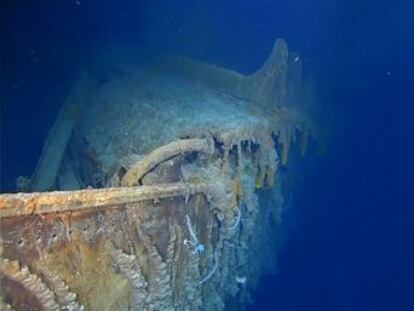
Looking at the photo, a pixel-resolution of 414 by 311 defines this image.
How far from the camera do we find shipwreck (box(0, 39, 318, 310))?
193cm

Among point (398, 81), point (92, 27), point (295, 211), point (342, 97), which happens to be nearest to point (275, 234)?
point (295, 211)

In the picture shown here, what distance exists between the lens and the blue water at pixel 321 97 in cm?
809

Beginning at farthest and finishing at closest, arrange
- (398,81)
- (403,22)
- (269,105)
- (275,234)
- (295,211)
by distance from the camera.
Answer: (403,22) < (398,81) < (295,211) < (275,234) < (269,105)

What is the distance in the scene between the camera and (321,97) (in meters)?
11.4

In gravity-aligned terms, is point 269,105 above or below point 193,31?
below

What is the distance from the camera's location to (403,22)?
2142 centimetres

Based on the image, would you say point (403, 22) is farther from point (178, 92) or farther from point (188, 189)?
point (188, 189)

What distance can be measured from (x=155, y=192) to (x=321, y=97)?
9697 mm

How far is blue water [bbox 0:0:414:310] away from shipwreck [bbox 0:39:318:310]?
8.43ft

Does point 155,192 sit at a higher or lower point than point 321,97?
lower

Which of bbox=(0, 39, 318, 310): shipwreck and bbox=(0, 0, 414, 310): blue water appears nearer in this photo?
bbox=(0, 39, 318, 310): shipwreck

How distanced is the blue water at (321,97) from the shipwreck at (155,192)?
8.43ft

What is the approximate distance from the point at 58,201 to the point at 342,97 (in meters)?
14.4

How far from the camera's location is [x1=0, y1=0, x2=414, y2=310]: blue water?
8.09 metres
